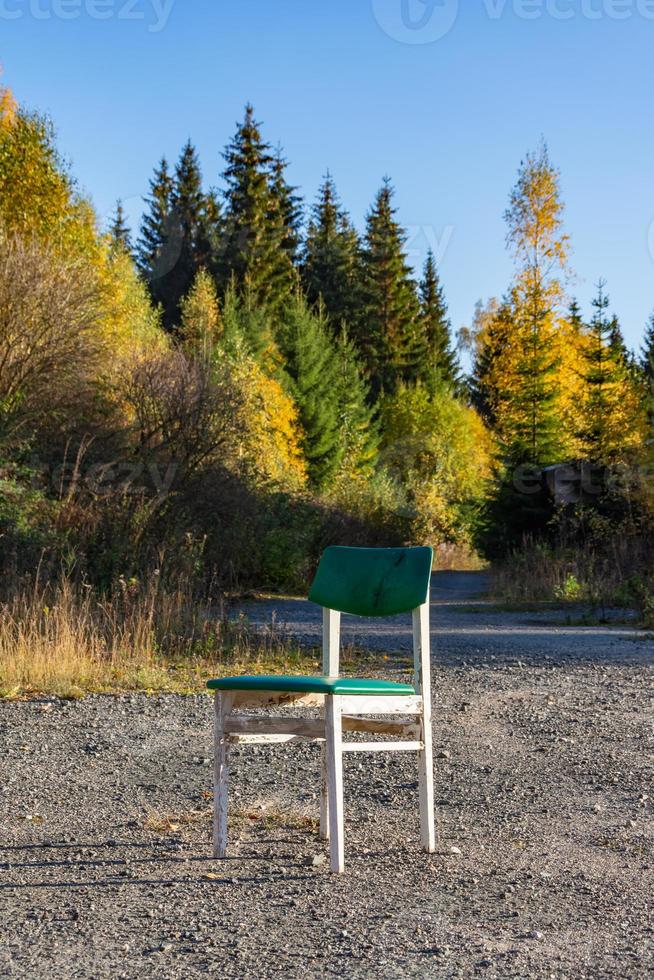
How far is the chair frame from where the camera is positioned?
14.2 ft

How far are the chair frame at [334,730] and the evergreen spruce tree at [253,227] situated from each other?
144ft

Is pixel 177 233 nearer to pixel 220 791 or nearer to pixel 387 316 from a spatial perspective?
pixel 387 316

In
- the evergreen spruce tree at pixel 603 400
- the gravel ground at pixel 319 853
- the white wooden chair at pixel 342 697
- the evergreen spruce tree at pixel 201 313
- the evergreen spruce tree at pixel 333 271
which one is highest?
the evergreen spruce tree at pixel 333 271

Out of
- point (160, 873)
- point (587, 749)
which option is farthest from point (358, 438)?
point (160, 873)

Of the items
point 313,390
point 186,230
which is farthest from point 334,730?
point 186,230

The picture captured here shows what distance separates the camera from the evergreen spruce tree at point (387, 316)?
182 ft

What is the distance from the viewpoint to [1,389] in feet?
63.2

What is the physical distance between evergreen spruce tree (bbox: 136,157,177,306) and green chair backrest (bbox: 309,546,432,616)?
5000 centimetres

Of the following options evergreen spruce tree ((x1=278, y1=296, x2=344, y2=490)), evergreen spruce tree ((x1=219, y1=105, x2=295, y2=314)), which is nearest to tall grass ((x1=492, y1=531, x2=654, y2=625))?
evergreen spruce tree ((x1=278, y1=296, x2=344, y2=490))

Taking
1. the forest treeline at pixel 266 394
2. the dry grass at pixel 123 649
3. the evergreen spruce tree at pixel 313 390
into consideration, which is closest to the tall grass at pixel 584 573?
the forest treeline at pixel 266 394

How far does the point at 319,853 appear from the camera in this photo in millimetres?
4680

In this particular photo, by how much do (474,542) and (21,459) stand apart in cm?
1197

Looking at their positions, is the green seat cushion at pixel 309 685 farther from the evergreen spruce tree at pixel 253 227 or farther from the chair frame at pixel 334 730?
the evergreen spruce tree at pixel 253 227

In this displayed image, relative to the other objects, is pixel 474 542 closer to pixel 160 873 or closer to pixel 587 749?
pixel 587 749
